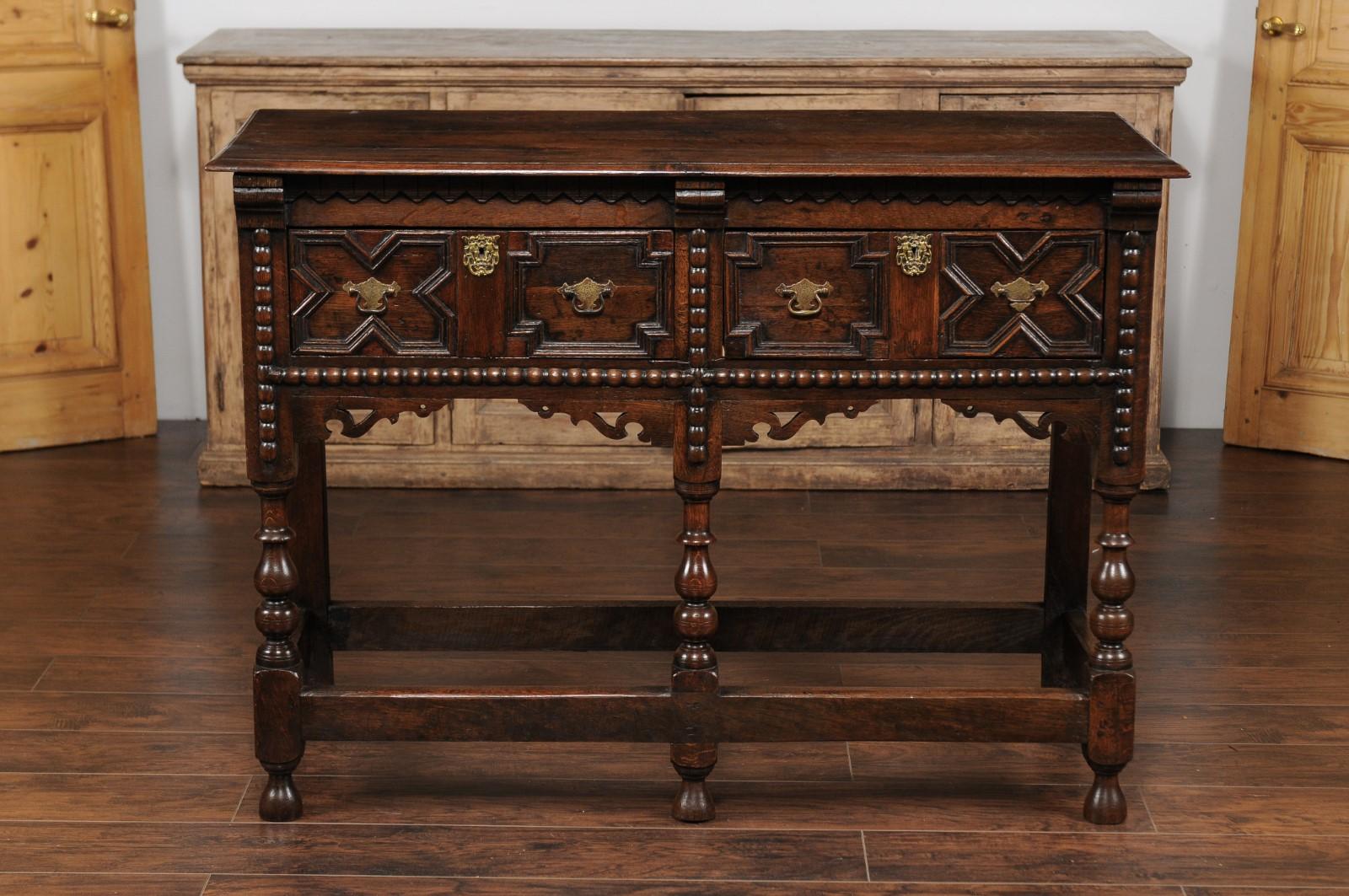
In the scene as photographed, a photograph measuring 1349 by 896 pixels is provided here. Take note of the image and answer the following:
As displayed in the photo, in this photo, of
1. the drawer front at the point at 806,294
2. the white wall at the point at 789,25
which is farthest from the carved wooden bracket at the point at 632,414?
the white wall at the point at 789,25

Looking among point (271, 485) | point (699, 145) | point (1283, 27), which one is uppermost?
point (1283, 27)

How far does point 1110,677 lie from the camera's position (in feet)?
9.56

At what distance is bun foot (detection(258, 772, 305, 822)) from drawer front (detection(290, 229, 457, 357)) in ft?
2.41

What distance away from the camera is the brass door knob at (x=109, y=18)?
482cm

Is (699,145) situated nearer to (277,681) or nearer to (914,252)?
(914,252)

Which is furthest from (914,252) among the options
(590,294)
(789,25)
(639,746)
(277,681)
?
(789,25)

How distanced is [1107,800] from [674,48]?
8.02ft

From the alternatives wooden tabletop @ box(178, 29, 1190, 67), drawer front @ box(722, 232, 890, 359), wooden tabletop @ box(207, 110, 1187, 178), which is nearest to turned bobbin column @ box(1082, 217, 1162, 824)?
wooden tabletop @ box(207, 110, 1187, 178)

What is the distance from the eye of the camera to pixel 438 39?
15.6 ft

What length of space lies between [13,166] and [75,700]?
6.64 ft

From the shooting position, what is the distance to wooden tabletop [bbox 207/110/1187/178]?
8.79ft

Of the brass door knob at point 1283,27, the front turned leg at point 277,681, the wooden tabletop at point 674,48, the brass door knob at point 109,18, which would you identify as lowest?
the front turned leg at point 277,681

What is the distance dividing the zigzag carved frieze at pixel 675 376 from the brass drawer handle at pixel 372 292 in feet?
0.32

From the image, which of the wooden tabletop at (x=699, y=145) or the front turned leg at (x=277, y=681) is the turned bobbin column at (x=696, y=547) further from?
the front turned leg at (x=277, y=681)
